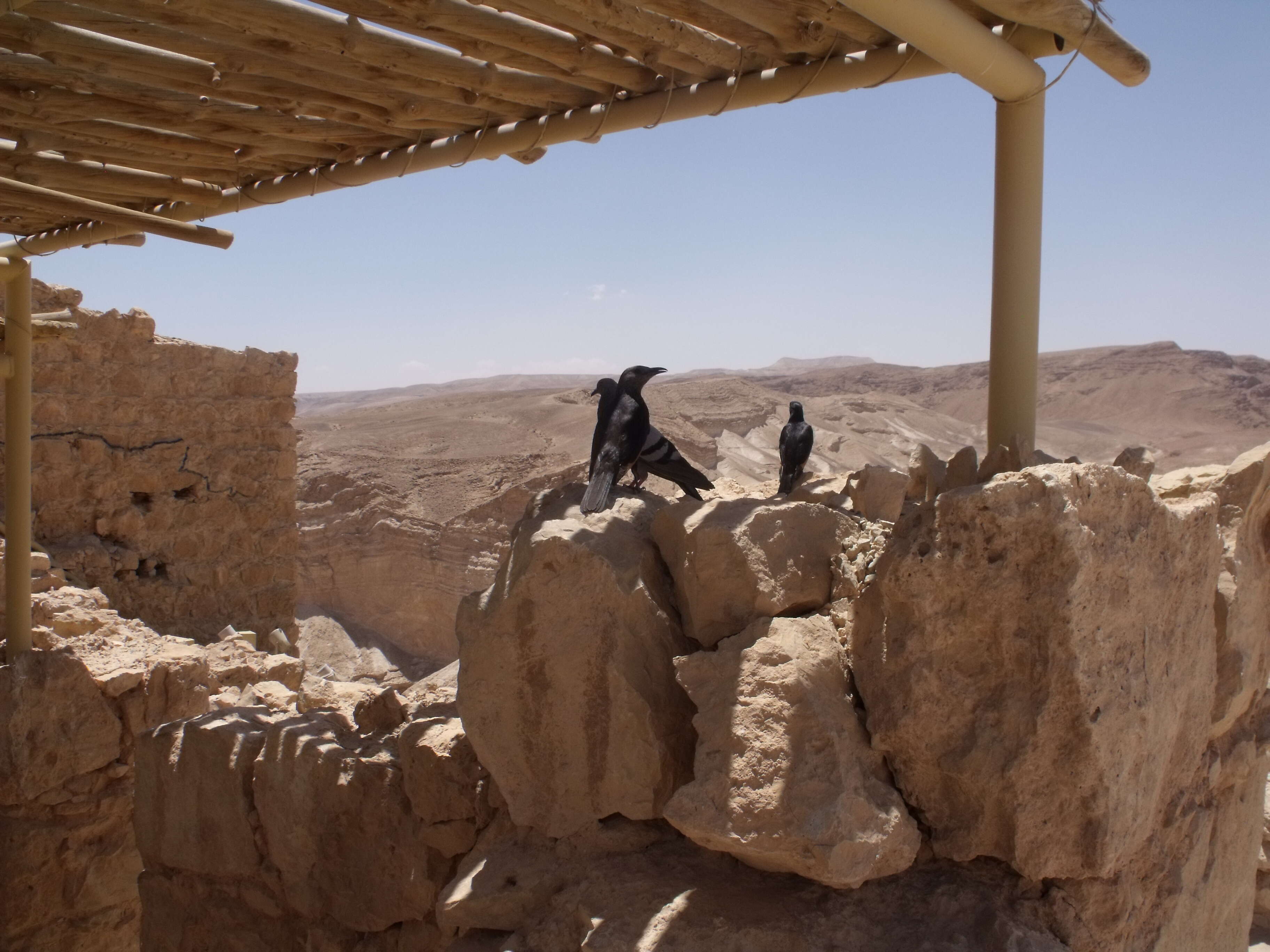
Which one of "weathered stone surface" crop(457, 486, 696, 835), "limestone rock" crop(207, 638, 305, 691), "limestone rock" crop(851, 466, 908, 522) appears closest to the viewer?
"weathered stone surface" crop(457, 486, 696, 835)

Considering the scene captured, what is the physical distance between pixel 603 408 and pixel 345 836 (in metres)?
1.46

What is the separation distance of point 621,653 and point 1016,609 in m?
0.87

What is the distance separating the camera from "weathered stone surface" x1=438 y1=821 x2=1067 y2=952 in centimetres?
186

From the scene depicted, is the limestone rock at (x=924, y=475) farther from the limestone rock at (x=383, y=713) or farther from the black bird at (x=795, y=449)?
the limestone rock at (x=383, y=713)

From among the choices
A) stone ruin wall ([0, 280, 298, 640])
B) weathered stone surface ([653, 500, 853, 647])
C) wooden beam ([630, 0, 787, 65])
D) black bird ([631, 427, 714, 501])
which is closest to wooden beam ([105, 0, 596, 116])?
wooden beam ([630, 0, 787, 65])

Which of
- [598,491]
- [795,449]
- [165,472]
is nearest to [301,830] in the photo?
[598,491]

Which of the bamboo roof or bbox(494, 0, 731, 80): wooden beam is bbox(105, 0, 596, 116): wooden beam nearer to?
the bamboo roof

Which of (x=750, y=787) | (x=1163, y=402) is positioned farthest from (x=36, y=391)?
(x=1163, y=402)

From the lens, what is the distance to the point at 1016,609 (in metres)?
1.91

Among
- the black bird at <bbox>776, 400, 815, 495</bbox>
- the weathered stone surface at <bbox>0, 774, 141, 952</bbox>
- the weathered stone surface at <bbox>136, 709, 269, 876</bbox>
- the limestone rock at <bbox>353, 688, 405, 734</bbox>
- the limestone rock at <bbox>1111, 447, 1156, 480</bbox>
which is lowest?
the weathered stone surface at <bbox>0, 774, 141, 952</bbox>

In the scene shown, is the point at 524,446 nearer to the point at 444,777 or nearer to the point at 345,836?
the point at 345,836

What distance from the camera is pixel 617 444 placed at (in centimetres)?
289

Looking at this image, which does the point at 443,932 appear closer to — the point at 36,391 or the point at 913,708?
the point at 913,708

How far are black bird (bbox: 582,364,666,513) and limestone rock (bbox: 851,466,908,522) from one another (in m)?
0.67
